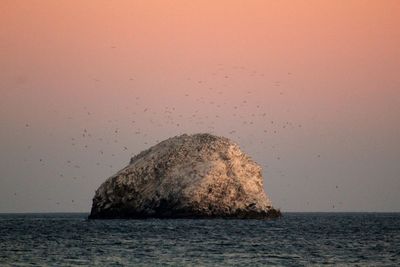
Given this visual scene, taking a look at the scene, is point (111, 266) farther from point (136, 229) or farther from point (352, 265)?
point (136, 229)

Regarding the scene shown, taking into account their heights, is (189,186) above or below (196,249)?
above

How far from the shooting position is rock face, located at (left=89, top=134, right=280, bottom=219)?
155125 millimetres

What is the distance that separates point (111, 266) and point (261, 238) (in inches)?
1471

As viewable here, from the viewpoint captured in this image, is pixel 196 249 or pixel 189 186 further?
pixel 189 186

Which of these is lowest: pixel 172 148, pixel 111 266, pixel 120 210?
pixel 111 266

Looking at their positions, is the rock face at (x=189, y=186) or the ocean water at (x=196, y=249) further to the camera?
the rock face at (x=189, y=186)

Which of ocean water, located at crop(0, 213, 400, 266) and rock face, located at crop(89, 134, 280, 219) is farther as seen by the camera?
rock face, located at crop(89, 134, 280, 219)

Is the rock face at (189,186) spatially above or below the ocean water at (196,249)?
above

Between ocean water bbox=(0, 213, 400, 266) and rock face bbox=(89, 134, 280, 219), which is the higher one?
rock face bbox=(89, 134, 280, 219)

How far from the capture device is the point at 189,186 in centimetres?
15425

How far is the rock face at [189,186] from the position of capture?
155m

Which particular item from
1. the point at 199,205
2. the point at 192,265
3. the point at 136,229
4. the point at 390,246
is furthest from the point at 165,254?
the point at 199,205

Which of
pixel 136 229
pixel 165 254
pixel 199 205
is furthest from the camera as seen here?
pixel 199 205

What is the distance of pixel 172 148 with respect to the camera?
164750 millimetres
